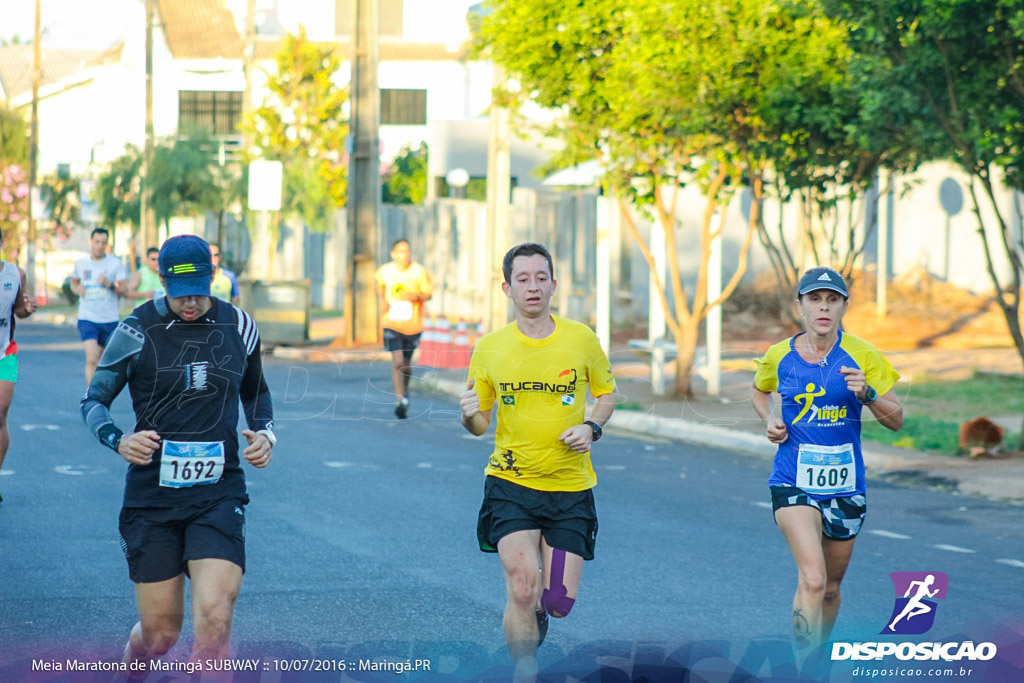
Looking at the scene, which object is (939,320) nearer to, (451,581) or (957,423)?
(957,423)

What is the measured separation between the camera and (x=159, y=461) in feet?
17.2

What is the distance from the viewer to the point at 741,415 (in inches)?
666

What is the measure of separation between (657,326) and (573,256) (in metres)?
9.98

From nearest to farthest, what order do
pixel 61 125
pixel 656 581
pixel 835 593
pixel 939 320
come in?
pixel 835 593
pixel 656 581
pixel 939 320
pixel 61 125

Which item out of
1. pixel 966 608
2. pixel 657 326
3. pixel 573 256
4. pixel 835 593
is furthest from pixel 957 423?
pixel 573 256

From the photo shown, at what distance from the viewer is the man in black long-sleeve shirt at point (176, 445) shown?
5.19m

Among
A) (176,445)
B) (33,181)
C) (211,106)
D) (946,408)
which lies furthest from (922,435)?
(211,106)

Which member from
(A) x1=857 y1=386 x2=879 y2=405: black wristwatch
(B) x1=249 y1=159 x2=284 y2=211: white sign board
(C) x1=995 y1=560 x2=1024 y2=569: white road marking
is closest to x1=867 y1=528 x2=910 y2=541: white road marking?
(C) x1=995 y1=560 x2=1024 y2=569: white road marking

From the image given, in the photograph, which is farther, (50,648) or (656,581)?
(656,581)

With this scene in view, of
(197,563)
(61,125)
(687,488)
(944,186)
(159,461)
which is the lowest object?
(687,488)

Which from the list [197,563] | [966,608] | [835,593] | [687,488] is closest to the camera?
[197,563]

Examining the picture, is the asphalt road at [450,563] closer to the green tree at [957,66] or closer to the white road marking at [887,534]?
the white road marking at [887,534]

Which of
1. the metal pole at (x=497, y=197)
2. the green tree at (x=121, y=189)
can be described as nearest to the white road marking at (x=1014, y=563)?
the metal pole at (x=497, y=197)

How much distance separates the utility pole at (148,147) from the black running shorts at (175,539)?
34388 millimetres
